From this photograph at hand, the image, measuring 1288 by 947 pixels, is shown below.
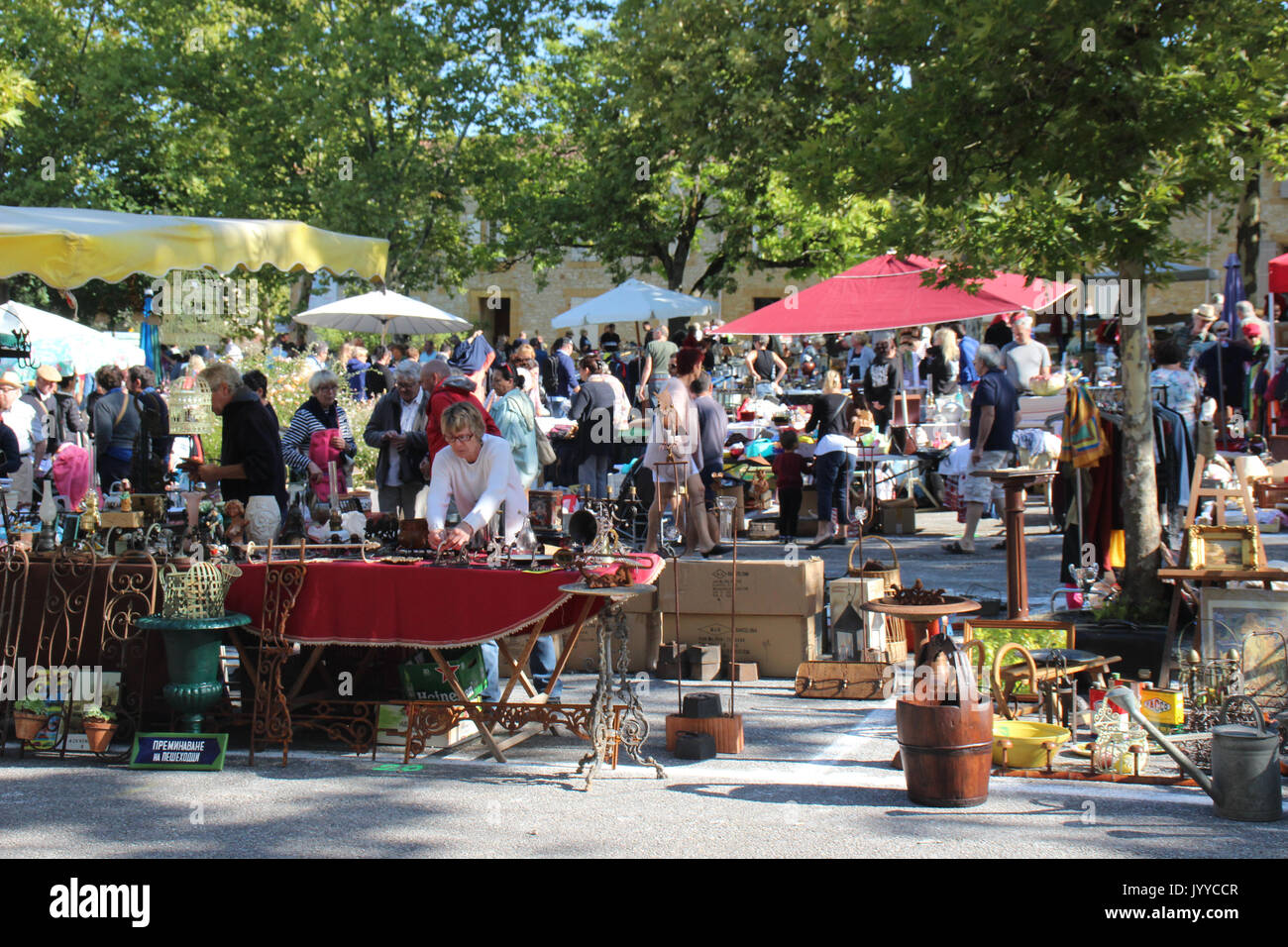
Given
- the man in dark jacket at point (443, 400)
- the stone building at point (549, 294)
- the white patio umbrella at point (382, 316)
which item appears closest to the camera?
the man in dark jacket at point (443, 400)

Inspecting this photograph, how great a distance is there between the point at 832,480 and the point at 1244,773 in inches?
297

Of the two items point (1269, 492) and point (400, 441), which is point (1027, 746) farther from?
point (1269, 492)

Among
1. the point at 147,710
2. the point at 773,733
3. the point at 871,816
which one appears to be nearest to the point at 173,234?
the point at 147,710

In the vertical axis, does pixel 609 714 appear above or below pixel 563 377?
below

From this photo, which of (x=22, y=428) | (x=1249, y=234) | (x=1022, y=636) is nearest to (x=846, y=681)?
(x=1022, y=636)

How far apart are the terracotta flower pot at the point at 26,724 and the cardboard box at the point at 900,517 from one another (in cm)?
902

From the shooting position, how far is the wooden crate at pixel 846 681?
25.3 ft

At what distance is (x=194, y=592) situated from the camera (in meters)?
6.28

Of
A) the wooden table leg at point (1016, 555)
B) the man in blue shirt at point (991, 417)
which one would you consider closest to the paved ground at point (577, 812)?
the wooden table leg at point (1016, 555)

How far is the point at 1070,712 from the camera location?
6809 millimetres

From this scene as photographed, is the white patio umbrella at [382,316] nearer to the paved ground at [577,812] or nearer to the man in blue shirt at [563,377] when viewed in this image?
the man in blue shirt at [563,377]

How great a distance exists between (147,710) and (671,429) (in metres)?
5.50

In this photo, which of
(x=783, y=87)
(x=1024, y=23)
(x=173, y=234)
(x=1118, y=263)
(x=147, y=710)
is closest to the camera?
(x=147, y=710)

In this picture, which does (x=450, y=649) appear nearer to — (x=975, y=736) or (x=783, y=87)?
(x=975, y=736)
